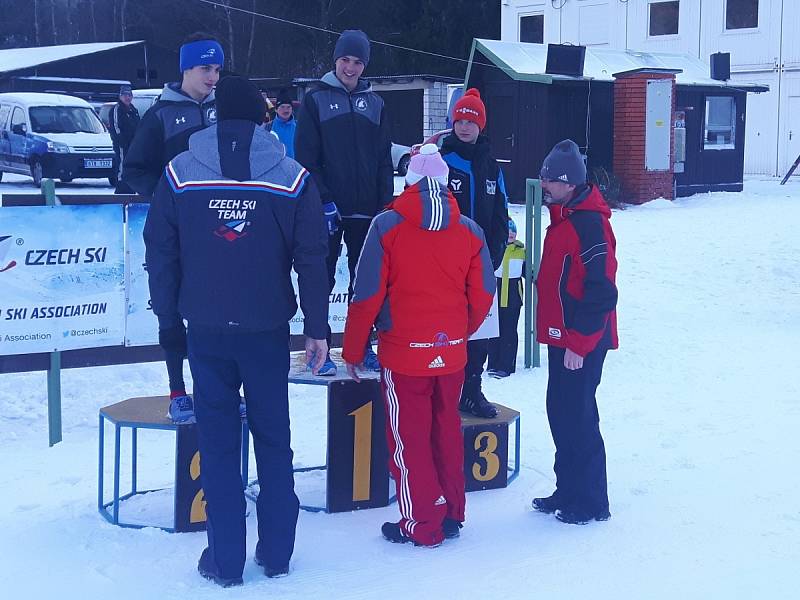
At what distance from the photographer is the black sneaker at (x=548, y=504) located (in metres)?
5.23

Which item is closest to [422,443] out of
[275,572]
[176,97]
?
[275,572]

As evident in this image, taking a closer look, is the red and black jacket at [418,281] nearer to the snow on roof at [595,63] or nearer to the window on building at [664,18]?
the snow on roof at [595,63]

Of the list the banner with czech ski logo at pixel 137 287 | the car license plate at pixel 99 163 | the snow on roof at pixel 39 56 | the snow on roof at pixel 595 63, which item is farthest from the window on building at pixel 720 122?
the snow on roof at pixel 39 56

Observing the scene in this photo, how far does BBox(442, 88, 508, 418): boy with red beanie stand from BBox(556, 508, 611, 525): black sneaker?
0.80 meters

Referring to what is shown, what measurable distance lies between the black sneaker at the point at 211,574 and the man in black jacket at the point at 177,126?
0.80 metres

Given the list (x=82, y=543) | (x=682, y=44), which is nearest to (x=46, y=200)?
(x=82, y=543)

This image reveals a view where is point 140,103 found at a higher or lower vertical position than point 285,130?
higher

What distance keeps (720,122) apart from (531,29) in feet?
52.5

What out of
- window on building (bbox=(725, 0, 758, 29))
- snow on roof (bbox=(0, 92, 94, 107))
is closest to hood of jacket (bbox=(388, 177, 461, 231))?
snow on roof (bbox=(0, 92, 94, 107))

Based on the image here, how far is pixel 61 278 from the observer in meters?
6.64

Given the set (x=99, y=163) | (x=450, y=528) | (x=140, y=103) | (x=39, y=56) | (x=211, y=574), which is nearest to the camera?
(x=211, y=574)

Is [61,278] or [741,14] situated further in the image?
[741,14]

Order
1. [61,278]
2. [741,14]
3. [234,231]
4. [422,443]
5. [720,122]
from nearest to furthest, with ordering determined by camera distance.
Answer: [234,231], [422,443], [61,278], [720,122], [741,14]

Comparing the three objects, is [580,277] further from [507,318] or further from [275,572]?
[507,318]
